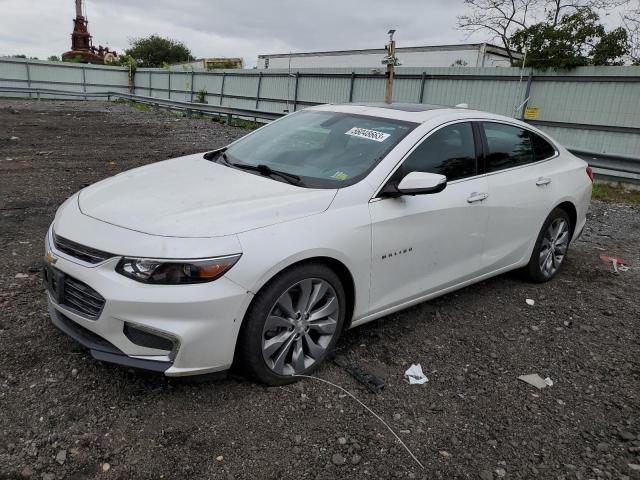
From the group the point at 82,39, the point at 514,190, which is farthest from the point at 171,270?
the point at 82,39

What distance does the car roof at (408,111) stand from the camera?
3795mm

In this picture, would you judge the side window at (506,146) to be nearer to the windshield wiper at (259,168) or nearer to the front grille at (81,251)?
Answer: the windshield wiper at (259,168)

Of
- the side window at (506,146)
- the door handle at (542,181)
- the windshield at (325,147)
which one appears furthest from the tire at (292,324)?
the door handle at (542,181)

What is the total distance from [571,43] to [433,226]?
11.1 m

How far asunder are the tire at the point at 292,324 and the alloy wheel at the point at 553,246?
8.25 feet

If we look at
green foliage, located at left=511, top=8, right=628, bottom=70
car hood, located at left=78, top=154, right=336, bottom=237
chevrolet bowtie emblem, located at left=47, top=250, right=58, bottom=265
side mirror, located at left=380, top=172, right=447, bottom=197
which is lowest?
chevrolet bowtie emblem, located at left=47, top=250, right=58, bottom=265

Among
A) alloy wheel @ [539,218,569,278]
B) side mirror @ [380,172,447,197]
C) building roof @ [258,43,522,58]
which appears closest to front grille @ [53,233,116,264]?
side mirror @ [380,172,447,197]

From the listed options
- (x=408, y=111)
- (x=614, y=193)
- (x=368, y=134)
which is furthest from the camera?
(x=614, y=193)

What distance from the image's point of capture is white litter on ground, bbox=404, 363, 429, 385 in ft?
10.4

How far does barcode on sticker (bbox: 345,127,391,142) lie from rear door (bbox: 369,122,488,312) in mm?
249

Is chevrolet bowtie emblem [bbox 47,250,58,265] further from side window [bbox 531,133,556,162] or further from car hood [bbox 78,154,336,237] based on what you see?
side window [bbox 531,133,556,162]

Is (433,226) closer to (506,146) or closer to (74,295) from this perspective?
(506,146)

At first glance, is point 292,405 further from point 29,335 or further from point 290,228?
point 29,335

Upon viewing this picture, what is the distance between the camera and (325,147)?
3674 mm
